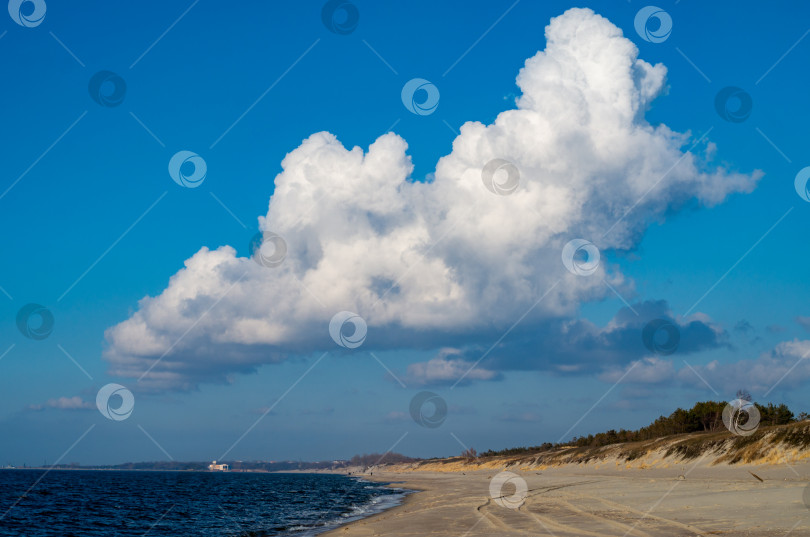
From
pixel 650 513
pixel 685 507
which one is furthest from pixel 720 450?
pixel 650 513

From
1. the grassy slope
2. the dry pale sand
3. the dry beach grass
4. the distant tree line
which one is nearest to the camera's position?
the dry pale sand

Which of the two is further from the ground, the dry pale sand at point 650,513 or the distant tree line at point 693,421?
Result: the distant tree line at point 693,421

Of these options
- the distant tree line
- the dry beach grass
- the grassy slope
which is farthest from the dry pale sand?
the distant tree line

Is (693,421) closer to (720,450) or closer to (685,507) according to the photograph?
(720,450)

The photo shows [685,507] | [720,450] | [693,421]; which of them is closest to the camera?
[685,507]

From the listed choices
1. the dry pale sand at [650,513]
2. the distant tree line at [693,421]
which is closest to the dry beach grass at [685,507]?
the dry pale sand at [650,513]

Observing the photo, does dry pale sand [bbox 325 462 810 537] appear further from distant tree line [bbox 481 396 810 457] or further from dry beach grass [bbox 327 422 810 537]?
distant tree line [bbox 481 396 810 457]

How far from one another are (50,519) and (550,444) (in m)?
120

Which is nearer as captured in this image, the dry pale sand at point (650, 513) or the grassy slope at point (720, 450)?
the dry pale sand at point (650, 513)

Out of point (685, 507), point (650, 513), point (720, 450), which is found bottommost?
point (650, 513)

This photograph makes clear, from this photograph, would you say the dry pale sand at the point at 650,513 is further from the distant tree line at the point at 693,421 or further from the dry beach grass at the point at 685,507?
the distant tree line at the point at 693,421

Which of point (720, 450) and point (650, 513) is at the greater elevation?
point (720, 450)

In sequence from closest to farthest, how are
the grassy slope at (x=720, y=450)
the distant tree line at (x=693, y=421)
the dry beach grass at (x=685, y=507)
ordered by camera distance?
the dry beach grass at (x=685, y=507)
the grassy slope at (x=720, y=450)
the distant tree line at (x=693, y=421)

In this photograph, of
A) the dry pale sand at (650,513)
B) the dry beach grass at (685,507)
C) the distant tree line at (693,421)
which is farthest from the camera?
the distant tree line at (693,421)
